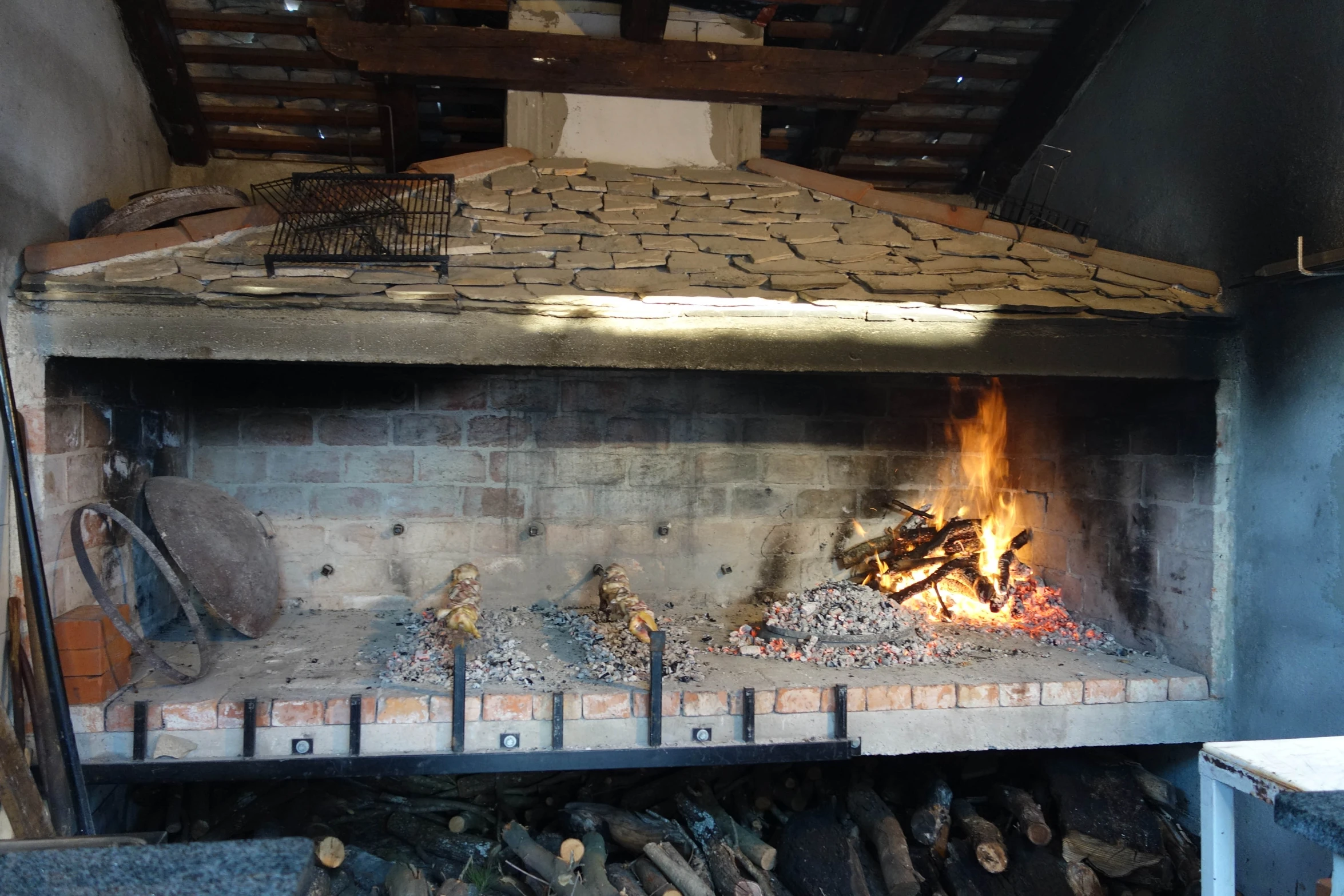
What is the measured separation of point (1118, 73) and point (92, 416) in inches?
207

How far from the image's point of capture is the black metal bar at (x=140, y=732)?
10.1ft

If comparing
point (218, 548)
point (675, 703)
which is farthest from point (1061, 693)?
point (218, 548)

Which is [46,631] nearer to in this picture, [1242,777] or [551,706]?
[551,706]

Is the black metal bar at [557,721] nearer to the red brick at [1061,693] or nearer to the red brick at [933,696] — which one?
the red brick at [933,696]

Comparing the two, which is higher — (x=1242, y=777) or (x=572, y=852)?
(x=1242, y=777)

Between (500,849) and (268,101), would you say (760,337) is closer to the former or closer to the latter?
(500,849)

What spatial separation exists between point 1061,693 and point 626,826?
203cm

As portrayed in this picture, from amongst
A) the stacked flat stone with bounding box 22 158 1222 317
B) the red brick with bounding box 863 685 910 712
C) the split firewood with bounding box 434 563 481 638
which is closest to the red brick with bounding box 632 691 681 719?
the red brick with bounding box 863 685 910 712

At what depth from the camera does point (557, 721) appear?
3291mm

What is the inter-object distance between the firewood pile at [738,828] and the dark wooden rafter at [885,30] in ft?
11.7

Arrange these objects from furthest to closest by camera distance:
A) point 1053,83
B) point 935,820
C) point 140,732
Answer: point 1053,83 → point 935,820 → point 140,732

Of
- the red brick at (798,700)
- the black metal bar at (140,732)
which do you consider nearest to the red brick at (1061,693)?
the red brick at (798,700)

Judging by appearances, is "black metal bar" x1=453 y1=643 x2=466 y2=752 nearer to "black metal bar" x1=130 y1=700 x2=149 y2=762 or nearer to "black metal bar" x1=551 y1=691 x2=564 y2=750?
"black metal bar" x1=551 y1=691 x2=564 y2=750

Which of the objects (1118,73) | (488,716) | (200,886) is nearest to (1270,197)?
(1118,73)
